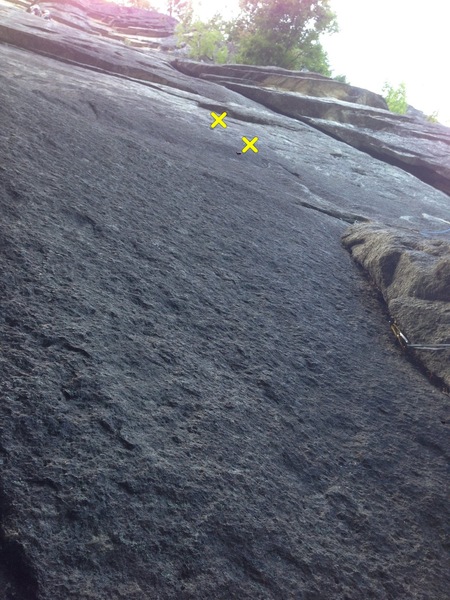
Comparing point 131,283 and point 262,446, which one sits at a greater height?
point 131,283

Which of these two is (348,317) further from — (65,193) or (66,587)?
(66,587)

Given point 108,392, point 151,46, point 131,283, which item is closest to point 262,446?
point 108,392

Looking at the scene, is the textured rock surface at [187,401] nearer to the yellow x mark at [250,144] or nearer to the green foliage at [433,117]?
the yellow x mark at [250,144]

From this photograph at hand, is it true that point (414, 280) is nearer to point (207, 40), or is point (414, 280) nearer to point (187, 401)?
point (187, 401)

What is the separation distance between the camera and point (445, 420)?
3096 millimetres

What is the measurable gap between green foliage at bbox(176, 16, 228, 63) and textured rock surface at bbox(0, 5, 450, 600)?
1921 centimetres

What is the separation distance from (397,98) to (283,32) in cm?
569

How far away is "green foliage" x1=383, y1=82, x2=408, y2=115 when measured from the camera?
73.3 ft

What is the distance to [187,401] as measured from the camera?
2480mm

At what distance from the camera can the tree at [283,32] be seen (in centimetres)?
2208

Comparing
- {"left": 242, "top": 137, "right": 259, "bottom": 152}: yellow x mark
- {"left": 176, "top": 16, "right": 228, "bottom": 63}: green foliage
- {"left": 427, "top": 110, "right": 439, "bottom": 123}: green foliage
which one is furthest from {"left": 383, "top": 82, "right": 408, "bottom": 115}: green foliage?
{"left": 242, "top": 137, "right": 259, "bottom": 152}: yellow x mark

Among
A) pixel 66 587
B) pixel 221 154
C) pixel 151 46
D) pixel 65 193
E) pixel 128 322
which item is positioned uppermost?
pixel 151 46

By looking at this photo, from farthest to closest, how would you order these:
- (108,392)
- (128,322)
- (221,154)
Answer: (221,154) < (128,322) < (108,392)

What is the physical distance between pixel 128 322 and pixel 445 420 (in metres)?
1.90
